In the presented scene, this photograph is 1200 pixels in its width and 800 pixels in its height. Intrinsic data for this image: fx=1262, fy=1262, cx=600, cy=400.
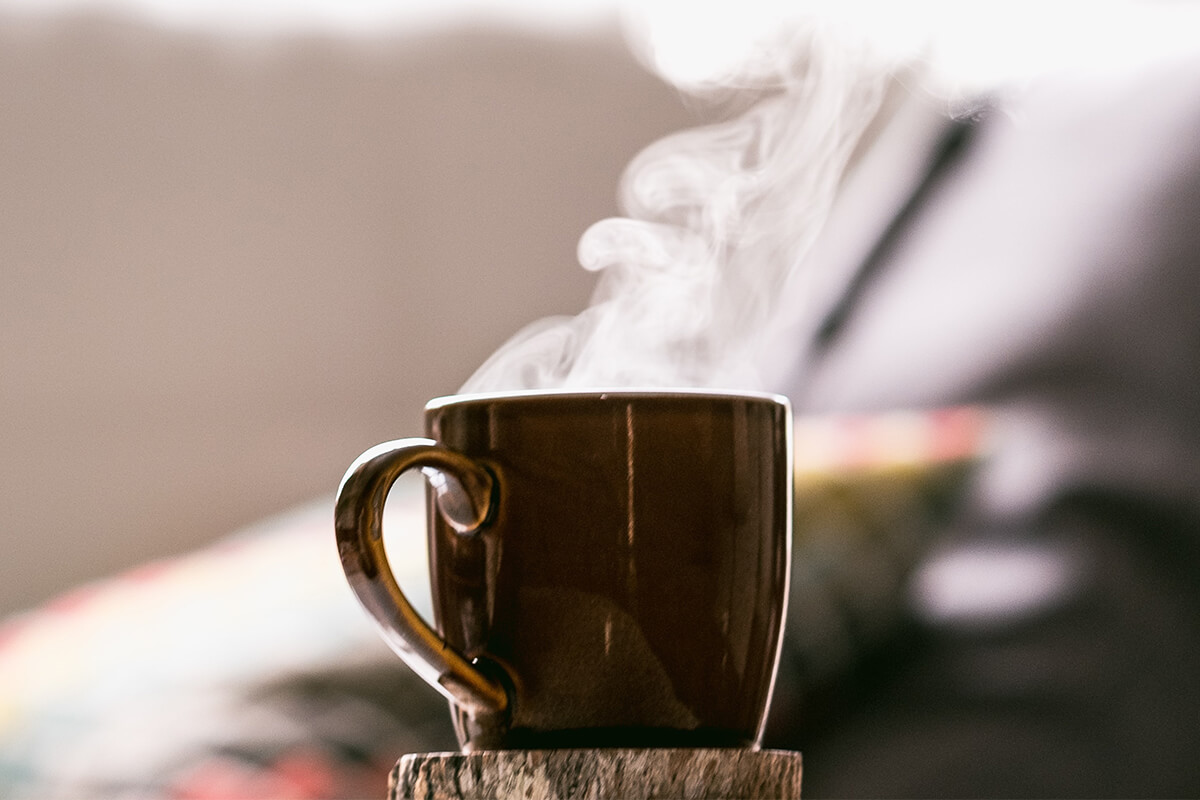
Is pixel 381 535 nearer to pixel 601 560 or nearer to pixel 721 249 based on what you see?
pixel 601 560

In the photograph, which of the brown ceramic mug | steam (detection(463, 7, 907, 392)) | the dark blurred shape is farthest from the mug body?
the dark blurred shape

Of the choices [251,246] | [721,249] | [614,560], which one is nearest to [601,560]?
[614,560]

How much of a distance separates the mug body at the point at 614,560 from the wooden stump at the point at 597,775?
26 mm

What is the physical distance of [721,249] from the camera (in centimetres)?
99

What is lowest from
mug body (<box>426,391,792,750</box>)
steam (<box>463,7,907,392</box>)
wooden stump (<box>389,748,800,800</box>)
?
wooden stump (<box>389,748,800,800</box>)

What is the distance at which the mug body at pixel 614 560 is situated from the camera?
1.44ft

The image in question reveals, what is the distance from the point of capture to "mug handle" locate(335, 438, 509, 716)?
0.41 metres

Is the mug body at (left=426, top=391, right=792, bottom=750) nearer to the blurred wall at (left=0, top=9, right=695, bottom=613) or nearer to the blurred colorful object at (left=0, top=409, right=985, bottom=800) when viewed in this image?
the blurred colorful object at (left=0, top=409, right=985, bottom=800)

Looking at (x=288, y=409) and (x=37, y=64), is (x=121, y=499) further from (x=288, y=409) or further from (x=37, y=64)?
(x=37, y=64)

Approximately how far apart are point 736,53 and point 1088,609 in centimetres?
83

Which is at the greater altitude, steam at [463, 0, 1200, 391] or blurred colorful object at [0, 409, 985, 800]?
steam at [463, 0, 1200, 391]

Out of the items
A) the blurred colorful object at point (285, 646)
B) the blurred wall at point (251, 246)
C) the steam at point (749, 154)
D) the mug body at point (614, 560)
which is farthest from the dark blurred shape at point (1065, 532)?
the blurred wall at point (251, 246)

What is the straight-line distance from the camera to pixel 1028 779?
0.77m

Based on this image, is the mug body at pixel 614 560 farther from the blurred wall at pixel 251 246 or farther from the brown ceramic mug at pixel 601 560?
the blurred wall at pixel 251 246
